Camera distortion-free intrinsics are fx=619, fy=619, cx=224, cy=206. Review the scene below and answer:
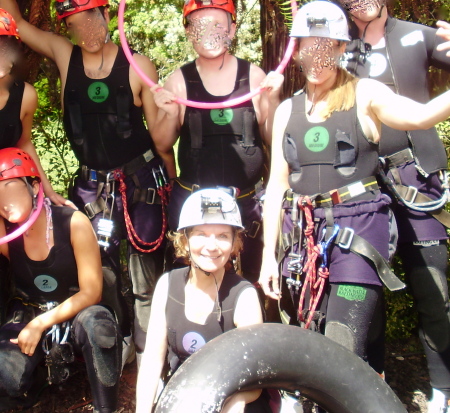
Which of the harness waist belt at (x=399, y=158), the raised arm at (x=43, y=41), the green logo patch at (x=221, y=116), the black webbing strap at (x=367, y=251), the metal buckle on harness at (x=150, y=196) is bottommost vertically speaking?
the black webbing strap at (x=367, y=251)

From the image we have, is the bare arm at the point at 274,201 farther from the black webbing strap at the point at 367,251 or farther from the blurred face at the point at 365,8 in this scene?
the blurred face at the point at 365,8

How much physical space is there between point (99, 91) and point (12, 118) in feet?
1.74

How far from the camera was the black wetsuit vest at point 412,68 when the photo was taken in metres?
3.29

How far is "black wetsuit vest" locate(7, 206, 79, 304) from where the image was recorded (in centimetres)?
348

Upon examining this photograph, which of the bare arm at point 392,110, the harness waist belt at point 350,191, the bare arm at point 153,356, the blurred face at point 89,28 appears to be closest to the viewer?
the bare arm at point 392,110

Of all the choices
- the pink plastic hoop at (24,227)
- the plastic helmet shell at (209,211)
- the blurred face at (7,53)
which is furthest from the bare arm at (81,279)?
the blurred face at (7,53)

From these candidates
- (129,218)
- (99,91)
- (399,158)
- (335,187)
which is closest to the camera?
(335,187)

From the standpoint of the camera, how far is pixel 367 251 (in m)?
2.94

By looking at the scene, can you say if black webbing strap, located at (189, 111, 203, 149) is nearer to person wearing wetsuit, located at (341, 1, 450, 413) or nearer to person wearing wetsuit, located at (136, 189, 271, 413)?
person wearing wetsuit, located at (136, 189, 271, 413)

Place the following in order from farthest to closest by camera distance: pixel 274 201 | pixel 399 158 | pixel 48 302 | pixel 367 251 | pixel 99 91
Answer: pixel 99 91 < pixel 48 302 < pixel 399 158 < pixel 274 201 < pixel 367 251

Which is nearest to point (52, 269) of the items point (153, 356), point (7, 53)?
Result: point (153, 356)

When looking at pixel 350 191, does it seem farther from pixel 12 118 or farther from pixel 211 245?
pixel 12 118

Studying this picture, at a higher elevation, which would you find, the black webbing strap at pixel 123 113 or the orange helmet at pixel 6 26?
the orange helmet at pixel 6 26

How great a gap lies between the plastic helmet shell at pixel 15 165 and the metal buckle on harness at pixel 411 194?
2.02m
